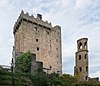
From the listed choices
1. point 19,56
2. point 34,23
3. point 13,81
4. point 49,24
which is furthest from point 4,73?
point 49,24

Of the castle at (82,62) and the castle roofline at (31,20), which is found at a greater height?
the castle roofline at (31,20)

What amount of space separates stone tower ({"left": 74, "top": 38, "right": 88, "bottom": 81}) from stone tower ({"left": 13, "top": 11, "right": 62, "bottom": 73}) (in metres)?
3.65

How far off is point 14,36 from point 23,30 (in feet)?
19.3

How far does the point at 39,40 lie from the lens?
Result: 1907 inches

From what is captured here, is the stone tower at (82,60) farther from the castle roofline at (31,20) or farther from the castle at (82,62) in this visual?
the castle roofline at (31,20)

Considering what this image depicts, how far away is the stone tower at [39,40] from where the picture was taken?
46656 mm

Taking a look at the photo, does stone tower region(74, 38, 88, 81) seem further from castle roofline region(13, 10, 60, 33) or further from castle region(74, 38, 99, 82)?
castle roofline region(13, 10, 60, 33)

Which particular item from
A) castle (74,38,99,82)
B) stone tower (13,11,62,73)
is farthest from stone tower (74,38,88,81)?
stone tower (13,11,62,73)

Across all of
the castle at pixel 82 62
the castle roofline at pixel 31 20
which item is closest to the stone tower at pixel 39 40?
the castle roofline at pixel 31 20

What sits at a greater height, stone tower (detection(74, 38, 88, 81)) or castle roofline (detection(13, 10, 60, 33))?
castle roofline (detection(13, 10, 60, 33))

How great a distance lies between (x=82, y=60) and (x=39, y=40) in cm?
915

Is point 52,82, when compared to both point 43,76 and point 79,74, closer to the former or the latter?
point 43,76

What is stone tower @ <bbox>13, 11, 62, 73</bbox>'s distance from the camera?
153ft

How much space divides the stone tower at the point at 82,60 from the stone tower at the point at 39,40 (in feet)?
12.0
